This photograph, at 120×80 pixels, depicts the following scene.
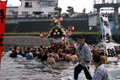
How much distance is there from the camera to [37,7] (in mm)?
69250

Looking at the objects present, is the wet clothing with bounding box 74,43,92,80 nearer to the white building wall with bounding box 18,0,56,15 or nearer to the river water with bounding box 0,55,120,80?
the river water with bounding box 0,55,120,80

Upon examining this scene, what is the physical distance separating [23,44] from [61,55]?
2322 centimetres

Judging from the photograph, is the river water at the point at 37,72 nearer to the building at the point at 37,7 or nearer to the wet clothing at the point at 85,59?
the wet clothing at the point at 85,59

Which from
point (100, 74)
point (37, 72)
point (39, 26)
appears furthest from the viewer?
point (39, 26)

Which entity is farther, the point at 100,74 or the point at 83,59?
the point at 83,59

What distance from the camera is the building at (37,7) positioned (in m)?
68.4

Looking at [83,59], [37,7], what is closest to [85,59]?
[83,59]

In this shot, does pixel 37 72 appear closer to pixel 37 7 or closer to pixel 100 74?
pixel 100 74

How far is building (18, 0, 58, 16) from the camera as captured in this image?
2694 inches

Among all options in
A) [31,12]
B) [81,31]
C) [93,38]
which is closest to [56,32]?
[93,38]

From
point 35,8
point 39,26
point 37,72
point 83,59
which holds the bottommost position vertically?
point 39,26

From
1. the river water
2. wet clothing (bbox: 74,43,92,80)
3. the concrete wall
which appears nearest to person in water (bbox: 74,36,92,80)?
wet clothing (bbox: 74,43,92,80)

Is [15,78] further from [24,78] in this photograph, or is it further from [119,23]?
[119,23]

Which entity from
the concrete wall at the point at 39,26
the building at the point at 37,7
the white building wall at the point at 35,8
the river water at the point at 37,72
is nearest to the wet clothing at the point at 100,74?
the river water at the point at 37,72
